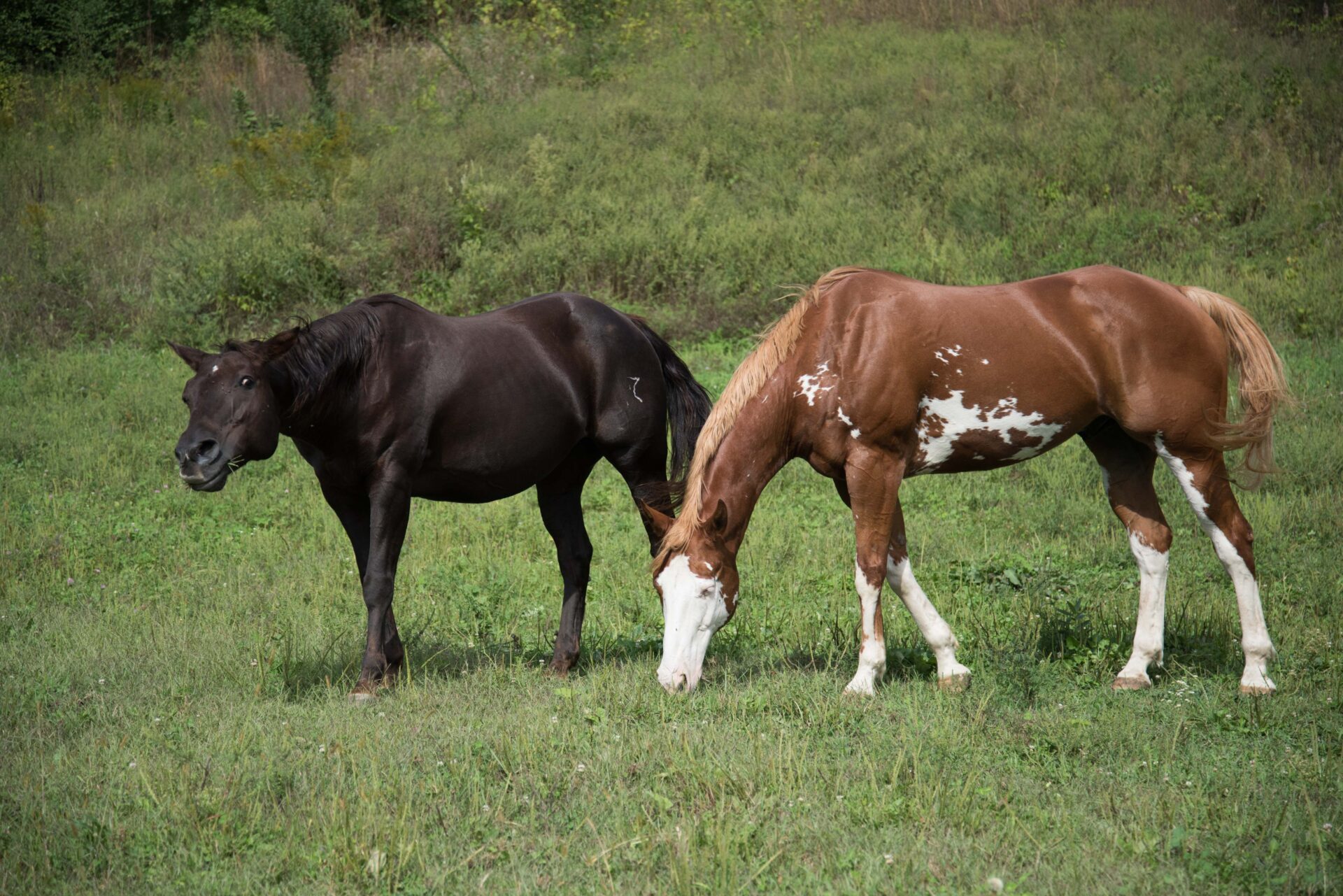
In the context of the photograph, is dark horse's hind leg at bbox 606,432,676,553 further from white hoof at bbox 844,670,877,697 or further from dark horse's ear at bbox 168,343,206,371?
dark horse's ear at bbox 168,343,206,371

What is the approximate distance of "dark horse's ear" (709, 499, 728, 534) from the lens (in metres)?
5.33

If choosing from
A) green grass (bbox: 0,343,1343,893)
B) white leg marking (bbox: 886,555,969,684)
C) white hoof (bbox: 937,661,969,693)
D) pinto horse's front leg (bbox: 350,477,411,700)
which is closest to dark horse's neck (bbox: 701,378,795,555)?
white leg marking (bbox: 886,555,969,684)

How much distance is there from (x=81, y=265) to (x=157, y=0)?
1134cm

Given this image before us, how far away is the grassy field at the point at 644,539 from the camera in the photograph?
3906 mm

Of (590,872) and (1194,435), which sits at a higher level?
(1194,435)

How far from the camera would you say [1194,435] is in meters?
5.52

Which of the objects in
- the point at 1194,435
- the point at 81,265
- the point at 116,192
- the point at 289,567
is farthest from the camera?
the point at 116,192

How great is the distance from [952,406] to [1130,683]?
1.61 meters

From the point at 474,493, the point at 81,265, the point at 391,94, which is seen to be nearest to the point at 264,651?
the point at 474,493

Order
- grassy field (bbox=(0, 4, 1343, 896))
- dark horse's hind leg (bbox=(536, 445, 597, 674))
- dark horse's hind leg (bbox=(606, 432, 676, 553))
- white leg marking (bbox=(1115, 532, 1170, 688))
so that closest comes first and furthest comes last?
grassy field (bbox=(0, 4, 1343, 896)) → white leg marking (bbox=(1115, 532, 1170, 688)) → dark horse's hind leg (bbox=(606, 432, 676, 553)) → dark horse's hind leg (bbox=(536, 445, 597, 674))

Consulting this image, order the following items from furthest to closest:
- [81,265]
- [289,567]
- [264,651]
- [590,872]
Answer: [81,265], [289,567], [264,651], [590,872]

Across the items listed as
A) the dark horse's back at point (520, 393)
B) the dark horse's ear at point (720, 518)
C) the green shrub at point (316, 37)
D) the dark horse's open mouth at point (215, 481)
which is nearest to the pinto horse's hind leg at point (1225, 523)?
the dark horse's ear at point (720, 518)

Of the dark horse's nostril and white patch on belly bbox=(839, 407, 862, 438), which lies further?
white patch on belly bbox=(839, 407, 862, 438)

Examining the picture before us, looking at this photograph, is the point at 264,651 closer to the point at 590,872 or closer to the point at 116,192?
the point at 590,872
